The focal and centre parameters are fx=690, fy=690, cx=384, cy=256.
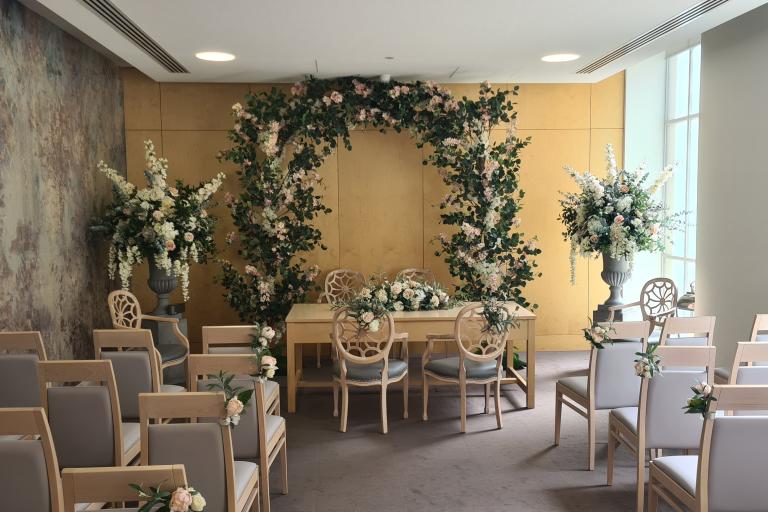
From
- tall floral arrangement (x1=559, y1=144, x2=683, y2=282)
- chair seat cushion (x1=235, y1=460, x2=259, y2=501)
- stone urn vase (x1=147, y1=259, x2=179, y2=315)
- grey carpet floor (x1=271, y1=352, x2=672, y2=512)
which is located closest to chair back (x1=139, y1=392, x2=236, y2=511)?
chair seat cushion (x1=235, y1=460, x2=259, y2=501)

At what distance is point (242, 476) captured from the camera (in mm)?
3291

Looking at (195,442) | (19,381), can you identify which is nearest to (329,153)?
(19,381)

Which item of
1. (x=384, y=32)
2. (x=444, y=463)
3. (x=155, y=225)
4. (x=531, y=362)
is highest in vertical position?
(x=384, y=32)

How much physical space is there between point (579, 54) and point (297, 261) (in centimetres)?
368

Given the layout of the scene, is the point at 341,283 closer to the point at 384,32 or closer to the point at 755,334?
the point at 384,32

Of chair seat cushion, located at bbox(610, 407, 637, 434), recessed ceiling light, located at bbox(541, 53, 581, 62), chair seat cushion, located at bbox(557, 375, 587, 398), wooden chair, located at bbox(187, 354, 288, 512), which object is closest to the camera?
wooden chair, located at bbox(187, 354, 288, 512)

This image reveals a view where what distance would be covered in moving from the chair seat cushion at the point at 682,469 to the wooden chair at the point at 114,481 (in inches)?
89.1

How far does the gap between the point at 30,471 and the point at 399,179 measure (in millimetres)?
5820

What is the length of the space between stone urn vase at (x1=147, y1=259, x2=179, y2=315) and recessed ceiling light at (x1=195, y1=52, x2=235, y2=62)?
78.7 inches

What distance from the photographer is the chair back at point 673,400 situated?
367cm

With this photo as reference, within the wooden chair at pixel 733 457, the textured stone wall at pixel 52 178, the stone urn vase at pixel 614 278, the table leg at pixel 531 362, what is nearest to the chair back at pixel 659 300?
the stone urn vase at pixel 614 278

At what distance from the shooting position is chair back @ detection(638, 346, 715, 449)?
12.0 ft

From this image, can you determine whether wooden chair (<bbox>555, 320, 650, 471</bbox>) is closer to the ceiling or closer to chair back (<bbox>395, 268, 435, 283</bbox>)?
the ceiling

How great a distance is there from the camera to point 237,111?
281 inches
